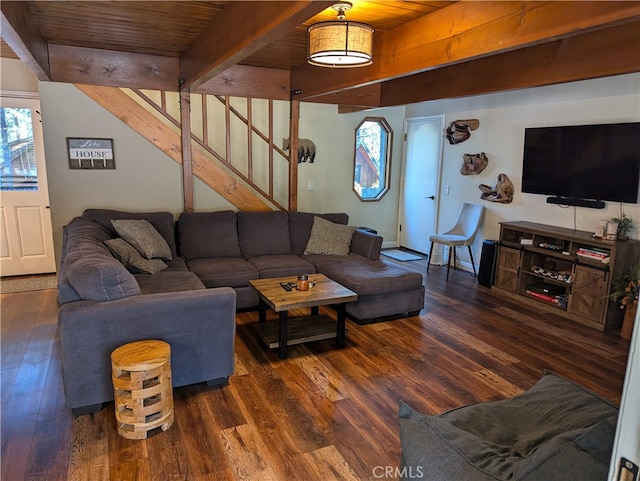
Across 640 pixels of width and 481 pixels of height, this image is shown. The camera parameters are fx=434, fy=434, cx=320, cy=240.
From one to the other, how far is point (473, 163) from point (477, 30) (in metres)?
3.49

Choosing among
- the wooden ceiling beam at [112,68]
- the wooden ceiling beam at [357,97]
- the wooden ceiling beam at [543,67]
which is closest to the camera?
the wooden ceiling beam at [543,67]

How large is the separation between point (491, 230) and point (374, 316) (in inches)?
95.6

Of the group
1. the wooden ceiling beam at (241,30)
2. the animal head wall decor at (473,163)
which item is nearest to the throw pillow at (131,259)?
the wooden ceiling beam at (241,30)

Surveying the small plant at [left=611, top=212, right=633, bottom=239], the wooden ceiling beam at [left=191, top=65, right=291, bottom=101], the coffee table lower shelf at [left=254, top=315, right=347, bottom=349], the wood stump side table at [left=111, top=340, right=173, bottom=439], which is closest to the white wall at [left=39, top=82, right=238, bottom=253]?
the wooden ceiling beam at [left=191, top=65, right=291, bottom=101]

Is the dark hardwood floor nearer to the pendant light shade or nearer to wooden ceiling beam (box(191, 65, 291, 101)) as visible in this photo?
the pendant light shade

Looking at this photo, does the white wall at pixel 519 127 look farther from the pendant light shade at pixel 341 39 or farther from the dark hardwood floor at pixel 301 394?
the pendant light shade at pixel 341 39

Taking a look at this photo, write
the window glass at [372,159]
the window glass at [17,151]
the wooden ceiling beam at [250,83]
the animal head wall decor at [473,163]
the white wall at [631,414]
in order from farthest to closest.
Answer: the window glass at [372,159] → the animal head wall decor at [473,163] → the window glass at [17,151] → the wooden ceiling beam at [250,83] → the white wall at [631,414]

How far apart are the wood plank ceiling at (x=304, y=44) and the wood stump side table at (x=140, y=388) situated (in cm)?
174

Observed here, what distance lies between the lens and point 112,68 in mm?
4250

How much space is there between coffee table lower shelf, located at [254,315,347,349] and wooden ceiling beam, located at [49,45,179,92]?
8.89ft

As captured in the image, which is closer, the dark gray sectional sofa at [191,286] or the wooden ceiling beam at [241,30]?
the wooden ceiling beam at [241,30]

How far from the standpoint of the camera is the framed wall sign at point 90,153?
14.1 ft

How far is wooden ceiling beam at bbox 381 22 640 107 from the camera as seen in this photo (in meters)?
2.81

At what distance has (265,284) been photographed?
11.8ft
